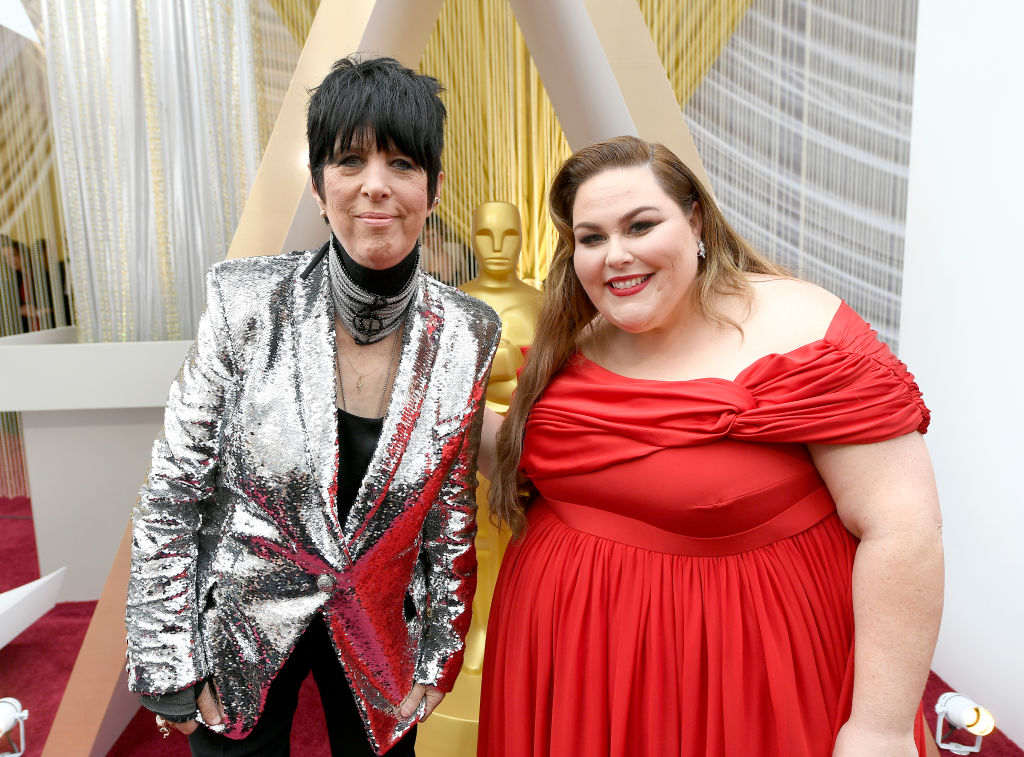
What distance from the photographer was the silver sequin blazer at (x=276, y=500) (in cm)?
111

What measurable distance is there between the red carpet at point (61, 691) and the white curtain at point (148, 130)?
1.45 m

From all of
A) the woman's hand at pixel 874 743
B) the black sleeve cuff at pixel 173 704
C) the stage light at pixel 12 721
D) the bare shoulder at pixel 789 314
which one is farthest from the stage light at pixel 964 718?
the stage light at pixel 12 721

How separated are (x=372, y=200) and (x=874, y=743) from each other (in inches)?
44.8

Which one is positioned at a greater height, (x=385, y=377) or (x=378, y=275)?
(x=378, y=275)

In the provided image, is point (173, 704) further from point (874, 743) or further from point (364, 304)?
point (874, 743)

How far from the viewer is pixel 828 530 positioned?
120 cm

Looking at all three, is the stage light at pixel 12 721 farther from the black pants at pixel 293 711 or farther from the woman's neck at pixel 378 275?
the woman's neck at pixel 378 275

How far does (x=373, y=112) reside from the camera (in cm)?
107

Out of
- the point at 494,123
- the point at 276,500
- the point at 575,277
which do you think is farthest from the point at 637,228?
the point at 494,123

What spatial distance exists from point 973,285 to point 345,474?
6.95ft

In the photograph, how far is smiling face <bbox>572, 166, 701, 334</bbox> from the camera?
121 centimetres

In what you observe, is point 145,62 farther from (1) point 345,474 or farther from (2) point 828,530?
(2) point 828,530

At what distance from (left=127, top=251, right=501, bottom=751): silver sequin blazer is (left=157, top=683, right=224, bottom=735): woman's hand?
0.06ft

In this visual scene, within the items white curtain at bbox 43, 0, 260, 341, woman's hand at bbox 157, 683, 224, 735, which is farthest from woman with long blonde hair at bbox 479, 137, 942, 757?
white curtain at bbox 43, 0, 260, 341
